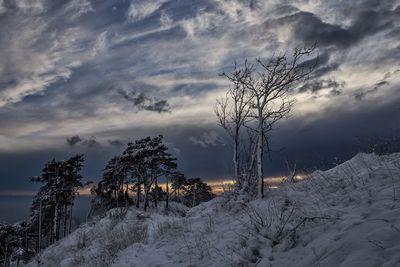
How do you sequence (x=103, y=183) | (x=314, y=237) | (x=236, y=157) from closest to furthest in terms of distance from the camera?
(x=314, y=237) → (x=236, y=157) → (x=103, y=183)

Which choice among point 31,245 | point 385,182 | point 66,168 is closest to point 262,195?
point 385,182

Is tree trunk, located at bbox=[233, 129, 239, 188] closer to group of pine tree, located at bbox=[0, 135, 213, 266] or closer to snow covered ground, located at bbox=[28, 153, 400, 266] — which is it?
snow covered ground, located at bbox=[28, 153, 400, 266]

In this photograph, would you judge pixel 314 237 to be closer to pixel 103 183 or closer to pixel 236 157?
pixel 236 157

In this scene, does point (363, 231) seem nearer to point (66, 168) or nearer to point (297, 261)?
point (297, 261)

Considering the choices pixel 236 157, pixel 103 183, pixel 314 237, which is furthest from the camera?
pixel 103 183

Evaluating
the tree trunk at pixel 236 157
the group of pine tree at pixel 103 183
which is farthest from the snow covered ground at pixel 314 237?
A: the group of pine tree at pixel 103 183

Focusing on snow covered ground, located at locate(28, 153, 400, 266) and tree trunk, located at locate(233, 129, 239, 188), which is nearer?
snow covered ground, located at locate(28, 153, 400, 266)

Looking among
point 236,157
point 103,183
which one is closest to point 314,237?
point 236,157

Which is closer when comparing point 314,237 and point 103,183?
point 314,237

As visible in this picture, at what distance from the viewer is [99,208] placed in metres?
47.5

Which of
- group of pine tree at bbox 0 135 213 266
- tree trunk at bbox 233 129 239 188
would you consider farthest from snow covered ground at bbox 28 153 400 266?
group of pine tree at bbox 0 135 213 266

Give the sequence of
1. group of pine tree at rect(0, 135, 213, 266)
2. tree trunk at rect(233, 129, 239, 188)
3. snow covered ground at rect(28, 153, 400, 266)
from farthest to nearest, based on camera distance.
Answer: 1. group of pine tree at rect(0, 135, 213, 266)
2. tree trunk at rect(233, 129, 239, 188)
3. snow covered ground at rect(28, 153, 400, 266)

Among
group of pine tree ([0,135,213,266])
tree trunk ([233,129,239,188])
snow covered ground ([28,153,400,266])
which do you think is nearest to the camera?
snow covered ground ([28,153,400,266])

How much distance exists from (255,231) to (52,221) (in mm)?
50977
